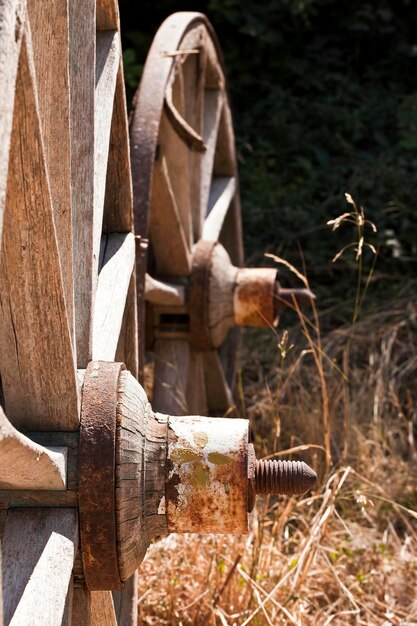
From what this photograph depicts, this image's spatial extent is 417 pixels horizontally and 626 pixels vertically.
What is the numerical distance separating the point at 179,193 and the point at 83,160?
1.38 metres

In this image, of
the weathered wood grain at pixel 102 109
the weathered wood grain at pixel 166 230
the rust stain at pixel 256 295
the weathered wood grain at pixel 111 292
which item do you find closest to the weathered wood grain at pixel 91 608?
the weathered wood grain at pixel 111 292

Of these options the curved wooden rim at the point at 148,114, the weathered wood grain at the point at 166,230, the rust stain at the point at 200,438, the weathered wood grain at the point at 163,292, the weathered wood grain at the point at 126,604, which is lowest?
the weathered wood grain at the point at 126,604

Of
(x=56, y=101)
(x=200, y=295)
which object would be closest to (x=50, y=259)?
(x=56, y=101)

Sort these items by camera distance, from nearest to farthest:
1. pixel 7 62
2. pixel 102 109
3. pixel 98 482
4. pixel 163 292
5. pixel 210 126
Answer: pixel 7 62
pixel 98 482
pixel 102 109
pixel 163 292
pixel 210 126

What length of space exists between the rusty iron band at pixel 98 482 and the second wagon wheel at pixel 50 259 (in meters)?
0.02

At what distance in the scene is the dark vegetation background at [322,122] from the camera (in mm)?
4477

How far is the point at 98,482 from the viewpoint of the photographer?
4.69 ft

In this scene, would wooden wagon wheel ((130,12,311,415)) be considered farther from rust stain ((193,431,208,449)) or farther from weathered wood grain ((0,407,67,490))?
weathered wood grain ((0,407,67,490))

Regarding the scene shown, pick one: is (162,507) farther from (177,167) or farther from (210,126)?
(210,126)

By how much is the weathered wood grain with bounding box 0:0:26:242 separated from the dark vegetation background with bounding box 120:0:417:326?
329 cm

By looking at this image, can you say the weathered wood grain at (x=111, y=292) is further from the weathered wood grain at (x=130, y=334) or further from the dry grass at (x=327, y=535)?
the dry grass at (x=327, y=535)

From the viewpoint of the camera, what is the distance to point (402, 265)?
448 cm

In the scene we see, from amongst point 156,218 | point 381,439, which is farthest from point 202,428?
point 381,439

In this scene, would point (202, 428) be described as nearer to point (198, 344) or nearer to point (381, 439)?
point (198, 344)
